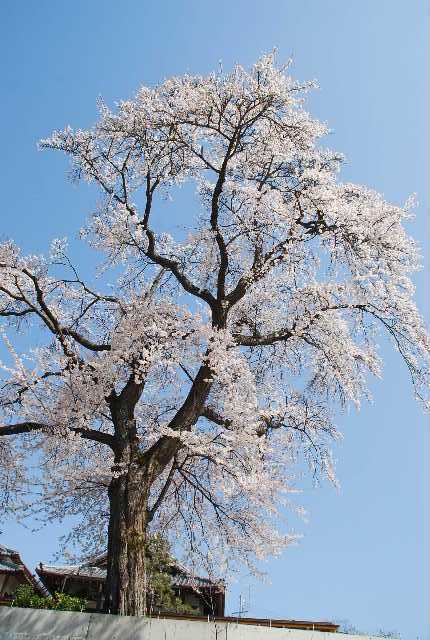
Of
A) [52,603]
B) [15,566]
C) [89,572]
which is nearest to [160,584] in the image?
[89,572]

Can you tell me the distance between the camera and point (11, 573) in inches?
780

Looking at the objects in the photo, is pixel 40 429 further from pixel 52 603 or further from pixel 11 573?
pixel 11 573

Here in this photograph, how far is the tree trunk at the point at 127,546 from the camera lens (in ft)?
25.7

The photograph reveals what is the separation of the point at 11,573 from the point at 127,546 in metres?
14.1

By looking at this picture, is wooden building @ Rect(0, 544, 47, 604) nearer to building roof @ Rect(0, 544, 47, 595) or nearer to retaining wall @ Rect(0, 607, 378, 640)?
building roof @ Rect(0, 544, 47, 595)

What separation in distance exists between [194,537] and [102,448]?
2642 mm

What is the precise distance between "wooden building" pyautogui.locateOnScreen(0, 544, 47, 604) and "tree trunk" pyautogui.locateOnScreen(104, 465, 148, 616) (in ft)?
43.9

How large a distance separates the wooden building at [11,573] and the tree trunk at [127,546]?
13.4 metres

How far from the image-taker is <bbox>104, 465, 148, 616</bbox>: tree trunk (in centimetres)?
783

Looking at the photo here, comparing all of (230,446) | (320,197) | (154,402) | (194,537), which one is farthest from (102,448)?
(320,197)

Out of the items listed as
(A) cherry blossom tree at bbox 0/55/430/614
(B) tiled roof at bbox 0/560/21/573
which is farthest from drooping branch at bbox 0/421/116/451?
(B) tiled roof at bbox 0/560/21/573

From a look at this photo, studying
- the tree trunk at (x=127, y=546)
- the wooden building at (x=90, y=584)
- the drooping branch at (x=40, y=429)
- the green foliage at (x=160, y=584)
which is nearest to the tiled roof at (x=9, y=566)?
the wooden building at (x=90, y=584)

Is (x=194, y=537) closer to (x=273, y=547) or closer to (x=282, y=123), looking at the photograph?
(x=273, y=547)

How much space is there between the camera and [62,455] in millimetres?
9188
